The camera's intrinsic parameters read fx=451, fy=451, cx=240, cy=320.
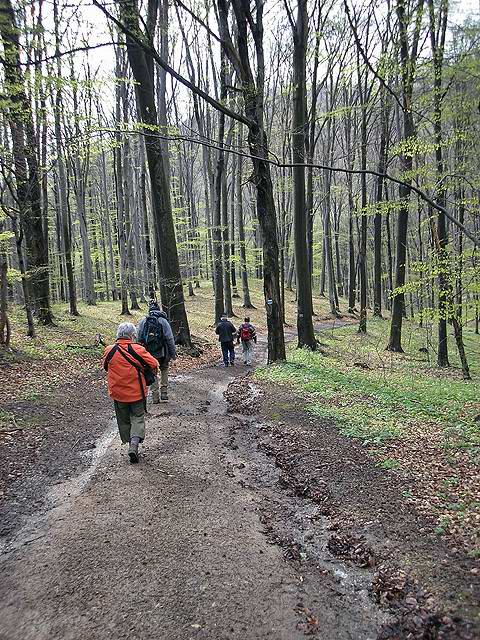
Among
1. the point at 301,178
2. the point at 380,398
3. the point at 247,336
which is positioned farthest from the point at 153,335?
the point at 301,178

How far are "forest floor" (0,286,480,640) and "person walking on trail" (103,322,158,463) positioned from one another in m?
0.47

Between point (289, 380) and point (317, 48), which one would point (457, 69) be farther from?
point (317, 48)

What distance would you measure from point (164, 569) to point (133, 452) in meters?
2.35

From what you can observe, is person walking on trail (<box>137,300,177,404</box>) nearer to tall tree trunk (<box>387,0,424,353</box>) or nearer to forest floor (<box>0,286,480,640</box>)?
forest floor (<box>0,286,480,640</box>)

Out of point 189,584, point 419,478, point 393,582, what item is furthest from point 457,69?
point 189,584

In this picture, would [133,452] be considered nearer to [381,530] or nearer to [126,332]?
[126,332]

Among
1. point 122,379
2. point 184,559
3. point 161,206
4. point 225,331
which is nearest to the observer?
point 184,559

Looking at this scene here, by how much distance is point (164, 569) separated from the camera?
3912 mm

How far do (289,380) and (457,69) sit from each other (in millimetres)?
7299

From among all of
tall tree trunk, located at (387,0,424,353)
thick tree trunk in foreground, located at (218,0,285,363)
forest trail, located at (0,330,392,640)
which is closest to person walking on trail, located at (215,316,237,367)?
thick tree trunk in foreground, located at (218,0,285,363)

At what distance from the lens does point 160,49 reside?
64.1 feet

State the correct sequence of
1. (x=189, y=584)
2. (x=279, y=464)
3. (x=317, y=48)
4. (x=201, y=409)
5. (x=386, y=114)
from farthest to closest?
(x=386, y=114) < (x=317, y=48) < (x=201, y=409) < (x=279, y=464) < (x=189, y=584)

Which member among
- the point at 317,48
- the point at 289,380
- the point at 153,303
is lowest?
the point at 289,380

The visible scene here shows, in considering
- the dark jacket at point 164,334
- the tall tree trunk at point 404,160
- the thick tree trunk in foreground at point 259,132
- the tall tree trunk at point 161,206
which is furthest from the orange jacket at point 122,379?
the tall tree trunk at point 161,206
